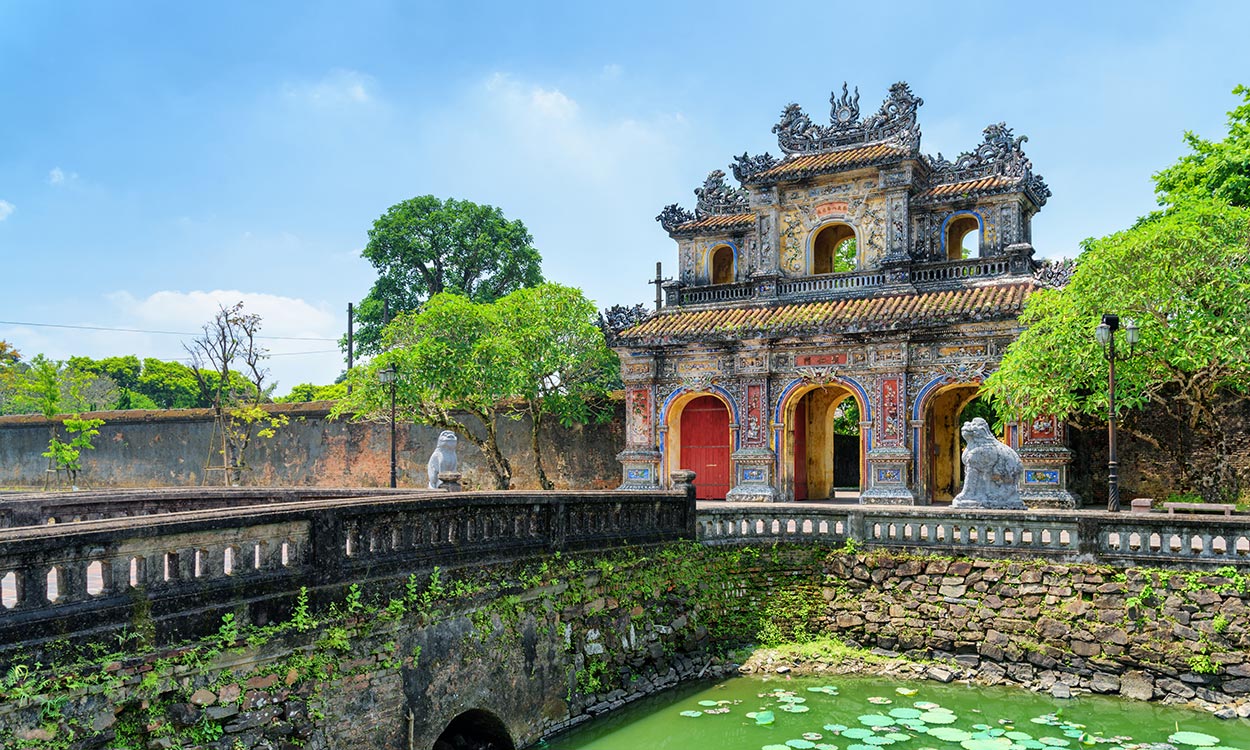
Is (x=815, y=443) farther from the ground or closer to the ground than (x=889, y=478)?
farther from the ground

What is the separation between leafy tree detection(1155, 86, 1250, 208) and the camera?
65.1 feet

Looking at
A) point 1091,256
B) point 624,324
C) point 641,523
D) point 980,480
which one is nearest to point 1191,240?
point 1091,256

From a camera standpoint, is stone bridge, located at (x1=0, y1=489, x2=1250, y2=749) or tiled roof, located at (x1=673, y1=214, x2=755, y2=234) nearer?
stone bridge, located at (x1=0, y1=489, x2=1250, y2=749)

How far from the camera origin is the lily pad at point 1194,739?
9.80 m

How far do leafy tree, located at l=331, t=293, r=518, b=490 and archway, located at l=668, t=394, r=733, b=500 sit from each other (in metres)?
4.09

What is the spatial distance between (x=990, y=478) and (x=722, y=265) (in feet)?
38.8

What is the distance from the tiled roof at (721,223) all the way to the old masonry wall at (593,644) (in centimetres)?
1097

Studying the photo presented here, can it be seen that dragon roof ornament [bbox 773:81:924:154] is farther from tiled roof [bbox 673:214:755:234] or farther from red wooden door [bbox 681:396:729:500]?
red wooden door [bbox 681:396:729:500]

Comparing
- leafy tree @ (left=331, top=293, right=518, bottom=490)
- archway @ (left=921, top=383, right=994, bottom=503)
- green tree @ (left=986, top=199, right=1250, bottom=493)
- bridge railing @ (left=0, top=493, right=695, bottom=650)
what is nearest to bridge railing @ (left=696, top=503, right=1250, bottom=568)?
green tree @ (left=986, top=199, right=1250, bottom=493)

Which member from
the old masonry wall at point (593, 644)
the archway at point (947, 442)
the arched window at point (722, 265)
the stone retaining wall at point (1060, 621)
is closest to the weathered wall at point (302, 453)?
the arched window at point (722, 265)

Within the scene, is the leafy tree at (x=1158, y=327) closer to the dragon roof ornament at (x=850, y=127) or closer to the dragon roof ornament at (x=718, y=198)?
the dragon roof ornament at (x=850, y=127)

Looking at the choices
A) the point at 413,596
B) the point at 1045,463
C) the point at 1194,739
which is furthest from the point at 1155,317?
the point at 413,596

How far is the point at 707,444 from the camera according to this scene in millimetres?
22844

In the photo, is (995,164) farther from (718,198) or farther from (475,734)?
(475,734)
